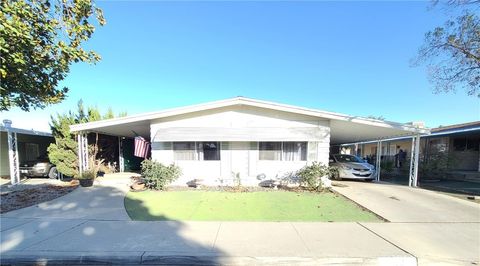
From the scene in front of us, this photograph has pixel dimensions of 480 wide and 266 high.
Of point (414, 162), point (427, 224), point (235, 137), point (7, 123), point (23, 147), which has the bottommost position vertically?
point (427, 224)

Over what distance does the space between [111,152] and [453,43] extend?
1791cm

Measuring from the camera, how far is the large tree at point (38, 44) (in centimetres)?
571

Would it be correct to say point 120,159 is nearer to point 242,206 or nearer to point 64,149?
point 64,149

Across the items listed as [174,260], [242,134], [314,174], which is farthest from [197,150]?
[174,260]

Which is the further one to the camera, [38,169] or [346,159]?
[346,159]

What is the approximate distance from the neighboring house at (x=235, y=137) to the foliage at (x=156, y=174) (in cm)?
76

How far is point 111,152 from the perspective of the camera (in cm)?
1510

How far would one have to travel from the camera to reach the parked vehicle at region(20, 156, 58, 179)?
12599mm

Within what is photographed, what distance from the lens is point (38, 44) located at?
21.9ft

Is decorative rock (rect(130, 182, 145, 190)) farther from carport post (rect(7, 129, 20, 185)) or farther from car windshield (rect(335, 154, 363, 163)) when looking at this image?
car windshield (rect(335, 154, 363, 163))

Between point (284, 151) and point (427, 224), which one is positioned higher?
point (284, 151)

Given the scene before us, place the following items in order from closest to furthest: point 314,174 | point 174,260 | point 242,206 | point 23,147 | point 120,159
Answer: point 174,260
point 242,206
point 314,174
point 23,147
point 120,159

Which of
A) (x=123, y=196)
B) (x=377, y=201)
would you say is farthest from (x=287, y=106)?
(x=123, y=196)

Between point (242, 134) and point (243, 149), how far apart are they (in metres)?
0.89
